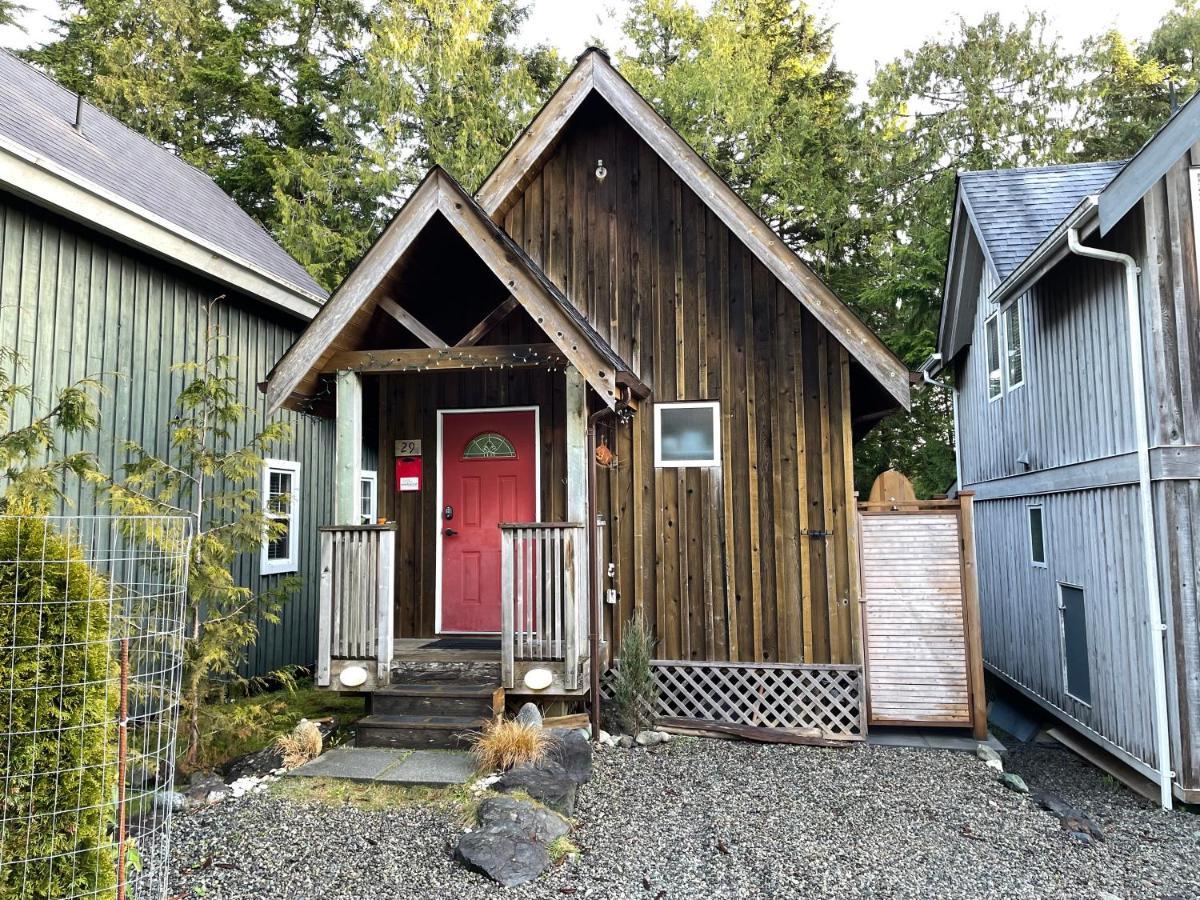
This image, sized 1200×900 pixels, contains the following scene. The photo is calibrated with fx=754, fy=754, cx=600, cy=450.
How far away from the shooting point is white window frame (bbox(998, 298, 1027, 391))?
27.2 ft

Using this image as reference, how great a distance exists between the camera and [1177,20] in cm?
1842

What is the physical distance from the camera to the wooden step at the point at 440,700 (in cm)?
569

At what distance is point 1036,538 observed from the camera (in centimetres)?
808

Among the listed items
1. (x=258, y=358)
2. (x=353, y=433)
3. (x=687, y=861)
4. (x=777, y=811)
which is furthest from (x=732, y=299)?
(x=258, y=358)

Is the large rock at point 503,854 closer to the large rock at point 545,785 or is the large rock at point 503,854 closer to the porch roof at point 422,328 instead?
the large rock at point 545,785

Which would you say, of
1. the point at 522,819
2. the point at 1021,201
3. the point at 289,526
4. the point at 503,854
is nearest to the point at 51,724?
the point at 503,854

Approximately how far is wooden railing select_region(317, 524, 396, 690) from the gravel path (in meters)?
1.22

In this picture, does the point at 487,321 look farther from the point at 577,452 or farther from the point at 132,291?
the point at 132,291

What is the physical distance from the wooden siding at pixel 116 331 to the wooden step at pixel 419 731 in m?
2.92

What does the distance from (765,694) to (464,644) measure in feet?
9.09

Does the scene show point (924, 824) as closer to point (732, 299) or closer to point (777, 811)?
point (777, 811)

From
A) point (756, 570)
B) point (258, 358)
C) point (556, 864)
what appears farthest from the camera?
point (258, 358)

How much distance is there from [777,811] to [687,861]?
39.8 inches

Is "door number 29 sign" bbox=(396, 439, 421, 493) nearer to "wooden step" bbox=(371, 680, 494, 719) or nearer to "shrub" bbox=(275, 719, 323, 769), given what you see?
"wooden step" bbox=(371, 680, 494, 719)
